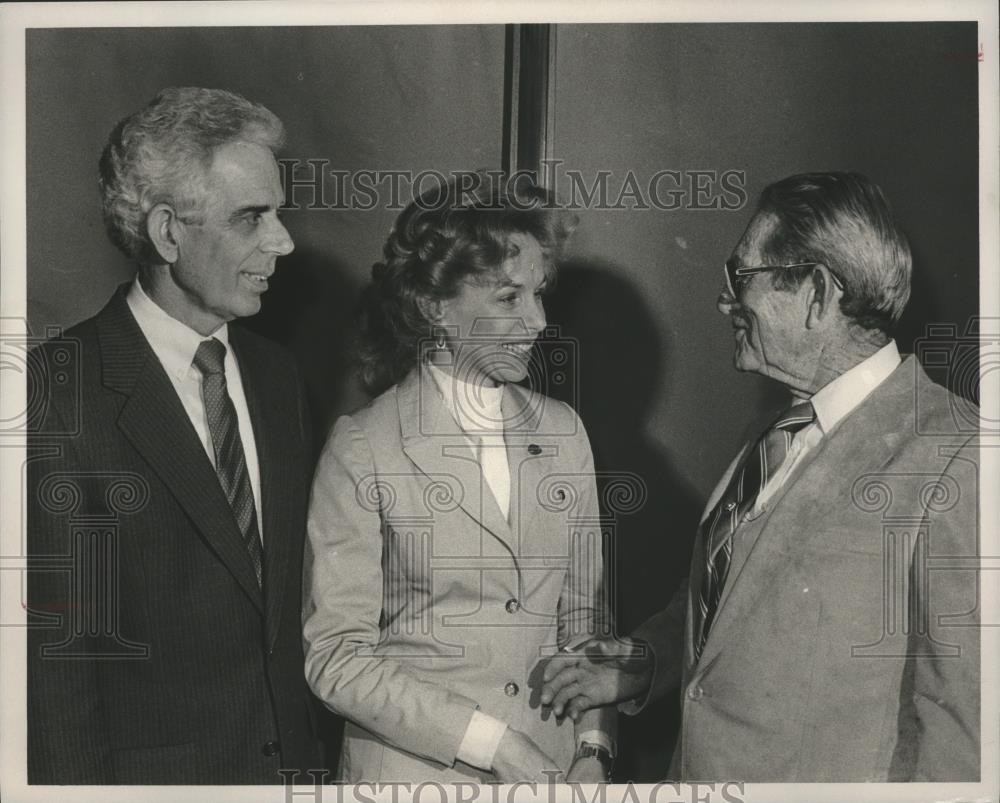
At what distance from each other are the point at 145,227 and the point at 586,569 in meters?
0.92

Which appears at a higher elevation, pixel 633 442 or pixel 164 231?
pixel 164 231

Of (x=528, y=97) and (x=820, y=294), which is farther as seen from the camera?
(x=528, y=97)

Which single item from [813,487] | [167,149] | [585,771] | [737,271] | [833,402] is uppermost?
[167,149]

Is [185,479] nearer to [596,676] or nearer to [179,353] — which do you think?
[179,353]

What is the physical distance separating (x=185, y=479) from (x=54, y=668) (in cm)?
42

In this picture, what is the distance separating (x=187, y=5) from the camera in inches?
78.5

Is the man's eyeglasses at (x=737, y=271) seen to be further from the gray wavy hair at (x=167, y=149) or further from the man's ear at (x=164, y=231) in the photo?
the man's ear at (x=164, y=231)

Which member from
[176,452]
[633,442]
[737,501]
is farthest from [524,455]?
[176,452]

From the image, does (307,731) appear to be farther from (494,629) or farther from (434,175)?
(434,175)

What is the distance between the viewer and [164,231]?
1.91 meters

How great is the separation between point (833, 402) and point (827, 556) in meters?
0.25

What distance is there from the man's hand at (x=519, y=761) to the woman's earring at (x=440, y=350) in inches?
24.1

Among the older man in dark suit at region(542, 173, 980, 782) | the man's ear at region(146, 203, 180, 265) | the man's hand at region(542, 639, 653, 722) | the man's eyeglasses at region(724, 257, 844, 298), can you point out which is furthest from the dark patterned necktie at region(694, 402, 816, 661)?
the man's ear at region(146, 203, 180, 265)

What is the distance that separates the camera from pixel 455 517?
1933mm
